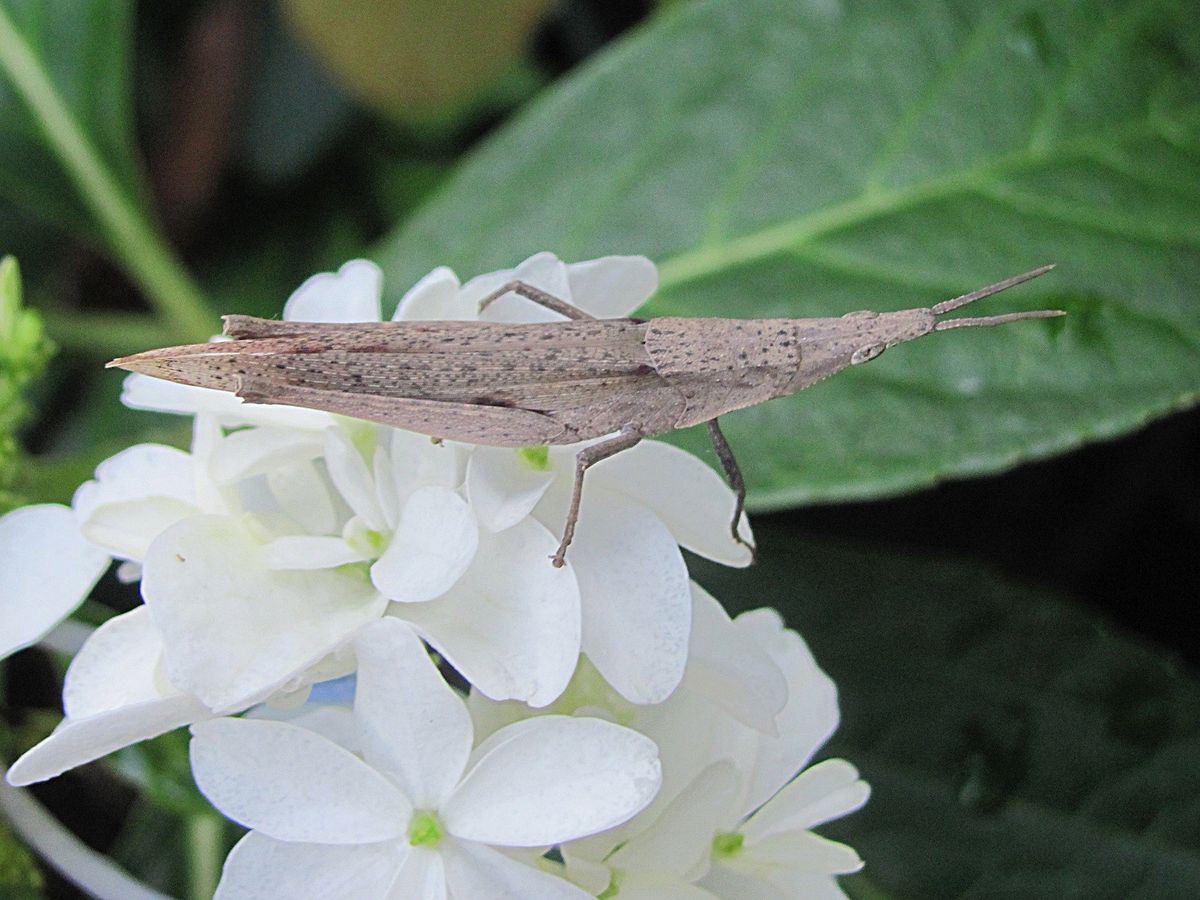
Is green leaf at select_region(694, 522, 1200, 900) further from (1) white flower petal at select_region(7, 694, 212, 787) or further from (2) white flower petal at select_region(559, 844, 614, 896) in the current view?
(1) white flower petal at select_region(7, 694, 212, 787)

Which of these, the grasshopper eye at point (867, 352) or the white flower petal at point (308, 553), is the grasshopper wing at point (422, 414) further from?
the grasshopper eye at point (867, 352)

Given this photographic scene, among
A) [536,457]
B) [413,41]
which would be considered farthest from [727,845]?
[413,41]

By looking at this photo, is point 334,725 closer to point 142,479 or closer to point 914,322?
point 142,479

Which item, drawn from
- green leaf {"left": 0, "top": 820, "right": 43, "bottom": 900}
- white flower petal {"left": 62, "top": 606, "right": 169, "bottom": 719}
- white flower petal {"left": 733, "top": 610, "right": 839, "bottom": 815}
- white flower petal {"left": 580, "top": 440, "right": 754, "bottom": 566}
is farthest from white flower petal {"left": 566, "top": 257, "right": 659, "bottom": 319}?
green leaf {"left": 0, "top": 820, "right": 43, "bottom": 900}

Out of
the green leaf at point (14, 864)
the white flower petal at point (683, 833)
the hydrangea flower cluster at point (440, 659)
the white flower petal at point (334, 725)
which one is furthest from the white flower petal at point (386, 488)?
the green leaf at point (14, 864)

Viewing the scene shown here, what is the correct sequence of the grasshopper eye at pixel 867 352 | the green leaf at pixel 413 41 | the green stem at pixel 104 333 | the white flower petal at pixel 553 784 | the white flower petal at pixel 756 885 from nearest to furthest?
the white flower petal at pixel 553 784 < the white flower petal at pixel 756 885 < the grasshopper eye at pixel 867 352 < the green leaf at pixel 413 41 < the green stem at pixel 104 333

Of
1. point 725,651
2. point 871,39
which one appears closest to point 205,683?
point 725,651
